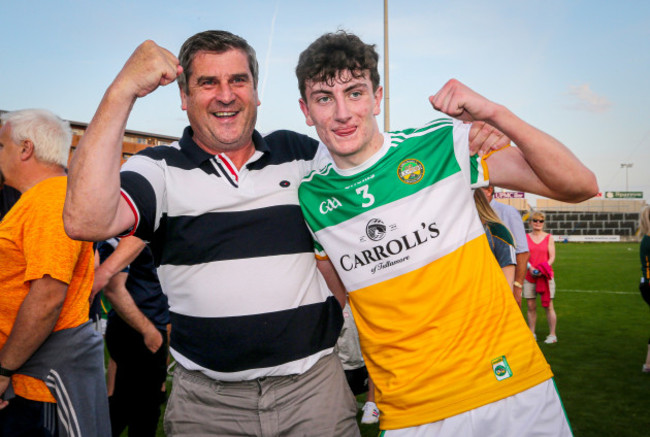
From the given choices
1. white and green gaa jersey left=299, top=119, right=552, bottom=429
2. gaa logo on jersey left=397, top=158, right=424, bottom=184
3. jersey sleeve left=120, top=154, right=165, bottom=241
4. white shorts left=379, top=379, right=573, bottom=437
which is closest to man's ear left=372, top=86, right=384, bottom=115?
white and green gaa jersey left=299, top=119, right=552, bottom=429

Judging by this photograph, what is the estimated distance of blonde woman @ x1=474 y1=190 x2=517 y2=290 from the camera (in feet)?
8.18

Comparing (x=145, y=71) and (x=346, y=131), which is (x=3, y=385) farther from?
(x=346, y=131)

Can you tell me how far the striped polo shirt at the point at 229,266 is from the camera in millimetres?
2283

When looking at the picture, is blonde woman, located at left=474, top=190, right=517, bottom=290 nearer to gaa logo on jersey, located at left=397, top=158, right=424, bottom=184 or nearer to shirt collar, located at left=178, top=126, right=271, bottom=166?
gaa logo on jersey, located at left=397, top=158, right=424, bottom=184

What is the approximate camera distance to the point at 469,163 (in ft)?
6.98

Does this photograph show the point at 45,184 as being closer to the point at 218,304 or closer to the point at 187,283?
the point at 187,283

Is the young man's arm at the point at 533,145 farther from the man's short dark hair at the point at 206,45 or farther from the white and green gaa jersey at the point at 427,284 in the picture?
the man's short dark hair at the point at 206,45

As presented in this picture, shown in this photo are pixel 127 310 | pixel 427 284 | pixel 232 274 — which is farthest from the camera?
pixel 127 310

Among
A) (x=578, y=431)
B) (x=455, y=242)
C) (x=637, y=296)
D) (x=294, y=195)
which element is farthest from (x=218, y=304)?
(x=637, y=296)

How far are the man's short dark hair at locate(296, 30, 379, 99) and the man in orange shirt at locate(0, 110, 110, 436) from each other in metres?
1.46

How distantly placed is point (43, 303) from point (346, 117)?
1.76 m

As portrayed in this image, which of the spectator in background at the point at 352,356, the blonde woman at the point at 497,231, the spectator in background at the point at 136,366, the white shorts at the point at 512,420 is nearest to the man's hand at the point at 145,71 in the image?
the blonde woman at the point at 497,231

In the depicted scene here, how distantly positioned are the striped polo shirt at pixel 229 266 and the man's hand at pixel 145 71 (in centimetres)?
44

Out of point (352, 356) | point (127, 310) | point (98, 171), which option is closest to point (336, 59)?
point (98, 171)
